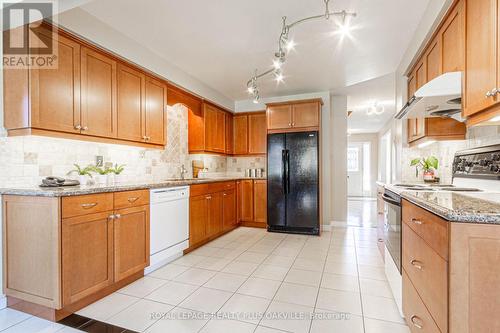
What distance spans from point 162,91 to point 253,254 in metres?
2.44

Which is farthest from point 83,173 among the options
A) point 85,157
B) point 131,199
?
point 131,199

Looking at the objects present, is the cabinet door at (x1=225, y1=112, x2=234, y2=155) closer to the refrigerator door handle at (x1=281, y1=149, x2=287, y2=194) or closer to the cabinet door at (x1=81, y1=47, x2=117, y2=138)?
the refrigerator door handle at (x1=281, y1=149, x2=287, y2=194)

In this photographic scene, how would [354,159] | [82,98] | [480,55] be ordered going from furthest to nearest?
[354,159], [82,98], [480,55]

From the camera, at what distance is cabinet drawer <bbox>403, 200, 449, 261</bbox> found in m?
1.05

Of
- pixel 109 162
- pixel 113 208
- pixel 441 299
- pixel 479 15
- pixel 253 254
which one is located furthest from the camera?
pixel 253 254

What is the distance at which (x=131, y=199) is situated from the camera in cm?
234

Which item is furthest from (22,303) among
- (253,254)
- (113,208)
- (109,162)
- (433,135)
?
(433,135)

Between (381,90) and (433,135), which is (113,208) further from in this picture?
(381,90)

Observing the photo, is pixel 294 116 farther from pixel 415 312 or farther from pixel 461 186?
pixel 415 312

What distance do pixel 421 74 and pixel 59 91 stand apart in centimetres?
344

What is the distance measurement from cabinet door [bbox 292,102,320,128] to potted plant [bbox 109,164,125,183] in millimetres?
2740

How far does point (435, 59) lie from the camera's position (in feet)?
7.18

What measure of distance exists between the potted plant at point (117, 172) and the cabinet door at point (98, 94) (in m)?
0.35

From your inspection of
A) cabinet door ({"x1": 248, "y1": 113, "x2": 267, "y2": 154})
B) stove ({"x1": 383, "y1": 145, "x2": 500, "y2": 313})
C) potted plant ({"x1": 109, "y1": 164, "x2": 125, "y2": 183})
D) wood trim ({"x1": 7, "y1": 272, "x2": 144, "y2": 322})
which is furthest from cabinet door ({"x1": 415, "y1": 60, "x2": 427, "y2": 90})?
wood trim ({"x1": 7, "y1": 272, "x2": 144, "y2": 322})
